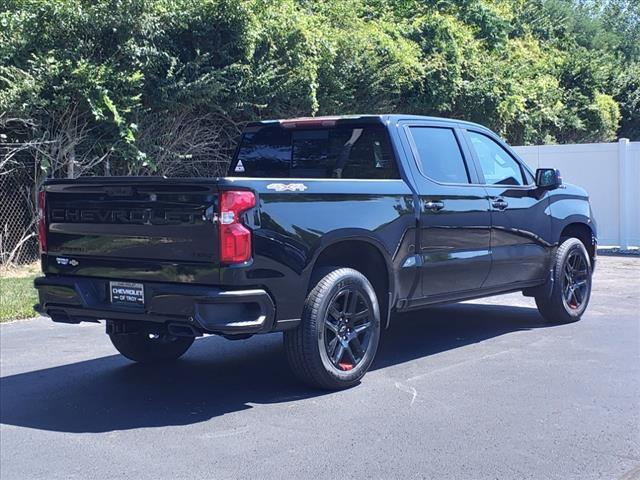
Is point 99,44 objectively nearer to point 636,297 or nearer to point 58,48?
point 58,48

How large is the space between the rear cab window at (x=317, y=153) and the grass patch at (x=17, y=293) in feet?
12.4

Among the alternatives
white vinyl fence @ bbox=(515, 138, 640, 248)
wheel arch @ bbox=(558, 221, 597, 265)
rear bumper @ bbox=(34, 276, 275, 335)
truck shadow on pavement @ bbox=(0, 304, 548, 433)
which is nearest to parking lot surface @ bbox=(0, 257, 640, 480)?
truck shadow on pavement @ bbox=(0, 304, 548, 433)

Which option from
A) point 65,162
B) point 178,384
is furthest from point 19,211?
point 178,384

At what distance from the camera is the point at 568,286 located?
848 cm

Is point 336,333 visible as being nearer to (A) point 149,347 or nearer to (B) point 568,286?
(A) point 149,347

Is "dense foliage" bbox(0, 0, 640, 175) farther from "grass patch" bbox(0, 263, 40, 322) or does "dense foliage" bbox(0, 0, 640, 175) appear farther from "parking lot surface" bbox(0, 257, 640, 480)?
"parking lot surface" bbox(0, 257, 640, 480)

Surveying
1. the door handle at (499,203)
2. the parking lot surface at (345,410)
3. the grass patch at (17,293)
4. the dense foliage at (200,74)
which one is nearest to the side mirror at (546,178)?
the door handle at (499,203)

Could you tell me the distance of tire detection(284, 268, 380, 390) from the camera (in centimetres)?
556

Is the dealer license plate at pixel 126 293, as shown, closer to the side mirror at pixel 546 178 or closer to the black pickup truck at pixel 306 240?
the black pickup truck at pixel 306 240

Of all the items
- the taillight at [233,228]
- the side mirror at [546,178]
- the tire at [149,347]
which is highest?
the side mirror at [546,178]

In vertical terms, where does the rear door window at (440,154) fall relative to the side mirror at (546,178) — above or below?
above

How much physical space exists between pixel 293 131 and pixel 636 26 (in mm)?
43248

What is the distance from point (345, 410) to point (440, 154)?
269 cm

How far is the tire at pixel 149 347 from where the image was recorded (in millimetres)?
6746
